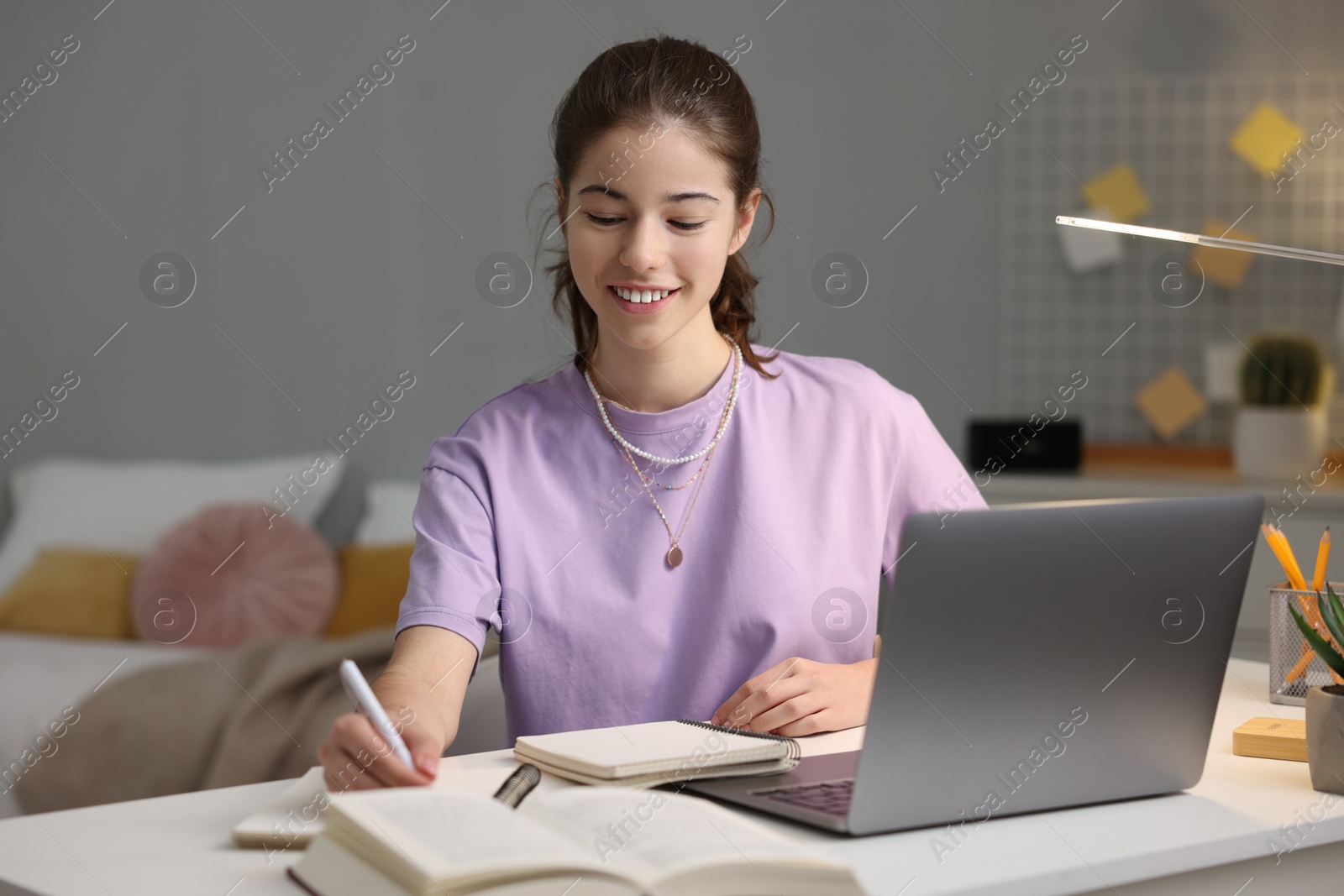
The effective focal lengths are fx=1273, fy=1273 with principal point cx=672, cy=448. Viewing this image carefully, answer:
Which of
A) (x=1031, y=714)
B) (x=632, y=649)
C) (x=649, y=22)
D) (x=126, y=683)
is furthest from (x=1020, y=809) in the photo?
(x=649, y=22)

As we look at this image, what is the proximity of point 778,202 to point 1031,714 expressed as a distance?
2285 mm

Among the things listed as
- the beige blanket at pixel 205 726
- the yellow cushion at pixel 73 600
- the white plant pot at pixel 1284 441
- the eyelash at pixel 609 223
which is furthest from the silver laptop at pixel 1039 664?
the yellow cushion at pixel 73 600

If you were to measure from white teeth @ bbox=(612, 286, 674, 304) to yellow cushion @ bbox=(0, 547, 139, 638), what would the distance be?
7.17 ft

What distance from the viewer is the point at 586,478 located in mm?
1242

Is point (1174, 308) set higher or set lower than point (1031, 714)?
higher

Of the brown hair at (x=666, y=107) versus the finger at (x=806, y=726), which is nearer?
the finger at (x=806, y=726)

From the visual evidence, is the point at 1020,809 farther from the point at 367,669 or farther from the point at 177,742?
the point at 177,742

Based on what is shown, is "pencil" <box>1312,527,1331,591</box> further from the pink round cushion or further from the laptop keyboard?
the pink round cushion

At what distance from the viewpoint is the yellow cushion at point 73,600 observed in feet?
9.60

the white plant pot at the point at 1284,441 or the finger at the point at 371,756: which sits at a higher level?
the white plant pot at the point at 1284,441

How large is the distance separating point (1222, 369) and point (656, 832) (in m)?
2.37

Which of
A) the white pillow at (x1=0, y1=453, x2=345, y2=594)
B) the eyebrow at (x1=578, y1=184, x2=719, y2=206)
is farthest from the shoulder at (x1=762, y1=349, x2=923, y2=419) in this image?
the white pillow at (x1=0, y1=453, x2=345, y2=594)

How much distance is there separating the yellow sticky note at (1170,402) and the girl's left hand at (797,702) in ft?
6.45

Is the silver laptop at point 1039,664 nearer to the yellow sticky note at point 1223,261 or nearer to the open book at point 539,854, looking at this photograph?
the open book at point 539,854
